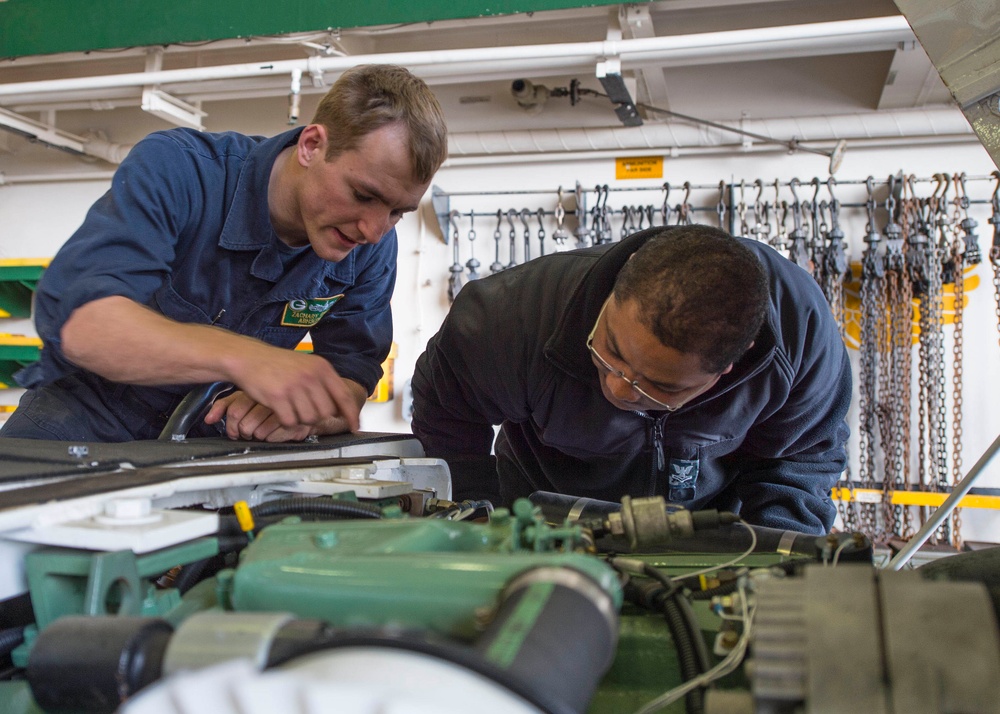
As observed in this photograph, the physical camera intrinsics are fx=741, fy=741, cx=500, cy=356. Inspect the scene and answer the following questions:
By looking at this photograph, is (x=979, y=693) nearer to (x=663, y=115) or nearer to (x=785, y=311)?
(x=785, y=311)

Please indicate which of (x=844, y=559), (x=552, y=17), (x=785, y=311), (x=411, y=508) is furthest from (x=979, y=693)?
Answer: (x=552, y=17)

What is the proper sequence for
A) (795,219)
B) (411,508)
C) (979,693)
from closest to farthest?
(979,693)
(411,508)
(795,219)

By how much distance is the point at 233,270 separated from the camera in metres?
1.64

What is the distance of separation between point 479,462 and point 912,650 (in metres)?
1.53

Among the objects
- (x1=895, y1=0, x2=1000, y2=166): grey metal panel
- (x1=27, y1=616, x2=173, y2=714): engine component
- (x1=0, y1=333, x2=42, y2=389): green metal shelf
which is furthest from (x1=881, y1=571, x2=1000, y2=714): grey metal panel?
(x1=0, y1=333, x2=42, y2=389): green metal shelf

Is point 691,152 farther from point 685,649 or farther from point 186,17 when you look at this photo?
point 685,649

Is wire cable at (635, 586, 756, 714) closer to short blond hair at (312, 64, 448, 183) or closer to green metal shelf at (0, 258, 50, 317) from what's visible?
short blond hair at (312, 64, 448, 183)

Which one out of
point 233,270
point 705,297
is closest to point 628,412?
point 705,297

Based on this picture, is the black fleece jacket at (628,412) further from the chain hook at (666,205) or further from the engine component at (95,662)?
the chain hook at (666,205)

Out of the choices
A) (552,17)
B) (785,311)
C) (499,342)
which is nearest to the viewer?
(785,311)

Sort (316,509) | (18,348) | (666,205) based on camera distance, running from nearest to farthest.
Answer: (316,509) → (666,205) → (18,348)

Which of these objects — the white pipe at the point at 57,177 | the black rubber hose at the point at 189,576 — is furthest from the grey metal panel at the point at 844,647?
the white pipe at the point at 57,177

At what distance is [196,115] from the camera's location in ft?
10.8

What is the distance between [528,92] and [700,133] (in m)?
0.79
